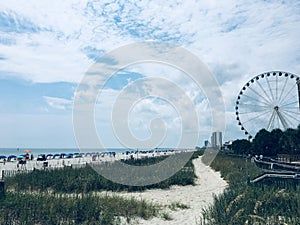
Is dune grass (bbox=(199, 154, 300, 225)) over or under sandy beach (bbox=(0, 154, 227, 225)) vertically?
over

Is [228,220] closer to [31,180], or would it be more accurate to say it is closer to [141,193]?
[141,193]

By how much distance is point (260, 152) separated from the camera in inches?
1210

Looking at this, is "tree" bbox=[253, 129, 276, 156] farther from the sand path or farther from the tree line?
the sand path

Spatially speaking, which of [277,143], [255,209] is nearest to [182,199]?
[255,209]

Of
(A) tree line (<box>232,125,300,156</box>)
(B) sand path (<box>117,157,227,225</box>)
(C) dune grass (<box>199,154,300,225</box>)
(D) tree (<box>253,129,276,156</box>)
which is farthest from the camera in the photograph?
(D) tree (<box>253,129,276,156</box>)

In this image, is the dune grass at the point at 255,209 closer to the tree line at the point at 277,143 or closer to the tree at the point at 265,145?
the tree line at the point at 277,143

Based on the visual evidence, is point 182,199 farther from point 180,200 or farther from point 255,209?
point 255,209

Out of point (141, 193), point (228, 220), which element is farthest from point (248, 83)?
point (228, 220)

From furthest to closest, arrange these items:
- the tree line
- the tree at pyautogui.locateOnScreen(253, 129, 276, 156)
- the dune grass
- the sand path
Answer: the tree at pyautogui.locateOnScreen(253, 129, 276, 156) → the tree line → the sand path → the dune grass

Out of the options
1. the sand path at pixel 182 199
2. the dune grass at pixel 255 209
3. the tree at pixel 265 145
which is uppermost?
the tree at pixel 265 145

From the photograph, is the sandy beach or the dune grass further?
the sandy beach

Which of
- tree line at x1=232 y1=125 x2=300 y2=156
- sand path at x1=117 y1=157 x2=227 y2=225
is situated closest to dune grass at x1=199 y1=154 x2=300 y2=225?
sand path at x1=117 y1=157 x2=227 y2=225

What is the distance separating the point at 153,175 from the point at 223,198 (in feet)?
27.6

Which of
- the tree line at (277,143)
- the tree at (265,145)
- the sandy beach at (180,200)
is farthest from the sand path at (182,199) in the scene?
the tree at (265,145)
